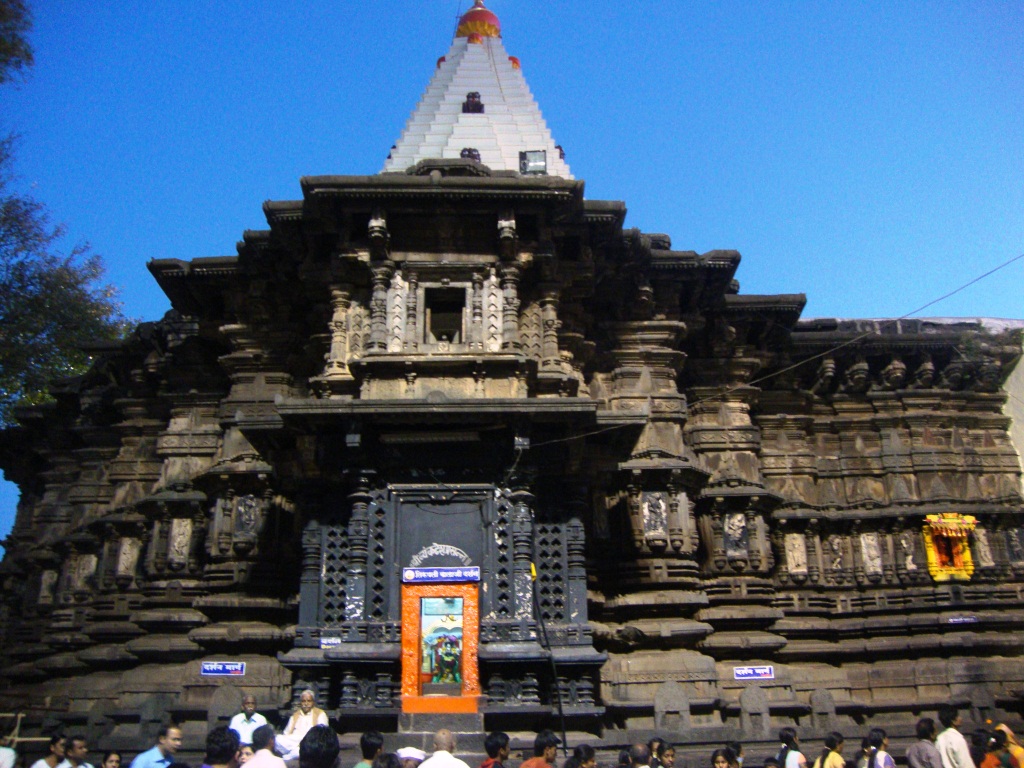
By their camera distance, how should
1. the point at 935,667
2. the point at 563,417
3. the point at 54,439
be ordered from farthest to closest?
the point at 54,439 < the point at 935,667 < the point at 563,417

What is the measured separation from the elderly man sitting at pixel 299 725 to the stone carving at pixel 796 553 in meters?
10.6

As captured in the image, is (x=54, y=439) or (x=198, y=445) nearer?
(x=198, y=445)

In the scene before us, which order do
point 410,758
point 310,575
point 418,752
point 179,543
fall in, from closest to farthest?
point 410,758 → point 418,752 → point 310,575 → point 179,543

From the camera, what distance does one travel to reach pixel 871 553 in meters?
17.3

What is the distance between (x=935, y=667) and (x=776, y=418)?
5.43 metres

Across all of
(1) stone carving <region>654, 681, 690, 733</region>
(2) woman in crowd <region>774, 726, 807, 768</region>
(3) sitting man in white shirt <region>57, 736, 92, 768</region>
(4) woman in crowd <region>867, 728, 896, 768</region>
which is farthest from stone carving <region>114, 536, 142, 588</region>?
(4) woman in crowd <region>867, 728, 896, 768</region>

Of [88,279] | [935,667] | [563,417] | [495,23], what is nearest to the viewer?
[563,417]

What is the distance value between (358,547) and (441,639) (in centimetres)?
162

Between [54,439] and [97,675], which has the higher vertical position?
[54,439]

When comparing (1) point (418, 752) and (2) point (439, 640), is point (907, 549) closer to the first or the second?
(2) point (439, 640)

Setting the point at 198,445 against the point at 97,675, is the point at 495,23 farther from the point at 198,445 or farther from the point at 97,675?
the point at 97,675

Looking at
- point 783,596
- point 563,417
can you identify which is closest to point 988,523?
point 783,596

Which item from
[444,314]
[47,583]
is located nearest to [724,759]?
[444,314]

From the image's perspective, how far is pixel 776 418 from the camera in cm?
1808
